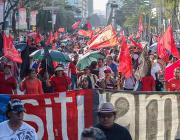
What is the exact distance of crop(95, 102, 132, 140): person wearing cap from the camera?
5.82 m

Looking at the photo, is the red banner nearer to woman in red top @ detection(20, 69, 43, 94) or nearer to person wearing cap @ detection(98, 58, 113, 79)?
woman in red top @ detection(20, 69, 43, 94)

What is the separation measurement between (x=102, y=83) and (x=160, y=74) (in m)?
3.62

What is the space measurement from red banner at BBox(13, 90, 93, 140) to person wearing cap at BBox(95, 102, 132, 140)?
7.47 ft

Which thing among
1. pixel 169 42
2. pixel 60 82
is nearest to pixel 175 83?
pixel 60 82

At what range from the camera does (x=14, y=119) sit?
5840 mm

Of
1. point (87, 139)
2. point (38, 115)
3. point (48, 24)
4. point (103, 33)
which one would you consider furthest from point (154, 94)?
point (48, 24)

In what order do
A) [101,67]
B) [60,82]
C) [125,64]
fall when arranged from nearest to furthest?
[60,82] → [125,64] → [101,67]

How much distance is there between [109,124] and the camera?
19.3 ft

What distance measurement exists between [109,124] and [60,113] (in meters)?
2.48

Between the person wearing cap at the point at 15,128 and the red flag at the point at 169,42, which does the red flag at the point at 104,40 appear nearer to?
the red flag at the point at 169,42

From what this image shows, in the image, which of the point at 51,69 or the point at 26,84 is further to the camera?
the point at 51,69

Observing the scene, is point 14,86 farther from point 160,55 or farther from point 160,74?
point 160,55

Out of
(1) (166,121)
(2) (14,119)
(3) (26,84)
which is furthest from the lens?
(3) (26,84)

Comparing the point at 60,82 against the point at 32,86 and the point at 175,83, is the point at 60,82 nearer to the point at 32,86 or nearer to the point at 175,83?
the point at 32,86
